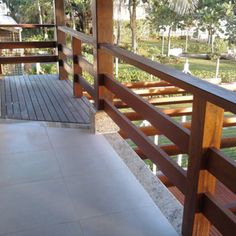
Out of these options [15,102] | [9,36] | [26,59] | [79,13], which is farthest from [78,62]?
[9,36]

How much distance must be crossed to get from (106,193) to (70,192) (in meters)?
0.24

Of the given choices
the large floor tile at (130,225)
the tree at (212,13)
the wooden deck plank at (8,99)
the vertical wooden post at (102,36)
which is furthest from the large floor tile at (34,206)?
the tree at (212,13)

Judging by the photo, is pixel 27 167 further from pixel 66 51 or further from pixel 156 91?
pixel 66 51

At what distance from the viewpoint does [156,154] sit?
79.8 inches

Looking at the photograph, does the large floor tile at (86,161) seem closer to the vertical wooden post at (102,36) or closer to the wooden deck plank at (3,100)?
the vertical wooden post at (102,36)

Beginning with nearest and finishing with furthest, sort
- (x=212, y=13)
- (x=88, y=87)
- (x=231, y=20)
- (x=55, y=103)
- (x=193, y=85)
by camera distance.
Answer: (x=193, y=85) < (x=88, y=87) < (x=55, y=103) < (x=231, y=20) < (x=212, y=13)

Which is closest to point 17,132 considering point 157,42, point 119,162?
point 119,162

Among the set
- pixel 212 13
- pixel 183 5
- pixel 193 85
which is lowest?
pixel 193 85

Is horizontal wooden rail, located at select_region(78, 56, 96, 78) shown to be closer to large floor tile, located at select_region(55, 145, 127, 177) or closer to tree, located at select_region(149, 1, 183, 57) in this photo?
large floor tile, located at select_region(55, 145, 127, 177)

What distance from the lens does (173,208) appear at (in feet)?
6.35

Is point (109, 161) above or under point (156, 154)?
under

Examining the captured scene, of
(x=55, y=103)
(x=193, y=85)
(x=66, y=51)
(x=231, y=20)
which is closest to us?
(x=193, y=85)

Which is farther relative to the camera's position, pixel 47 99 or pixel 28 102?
pixel 47 99

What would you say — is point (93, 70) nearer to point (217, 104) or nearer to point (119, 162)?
point (119, 162)
